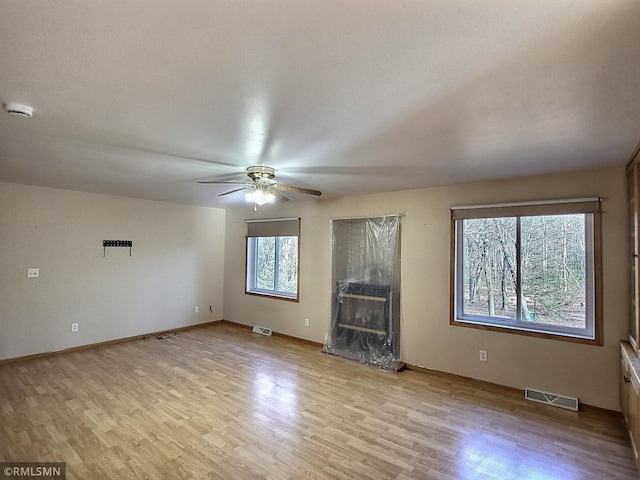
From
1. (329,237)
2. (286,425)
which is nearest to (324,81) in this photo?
(286,425)

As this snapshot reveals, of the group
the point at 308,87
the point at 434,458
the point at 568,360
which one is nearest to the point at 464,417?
the point at 434,458

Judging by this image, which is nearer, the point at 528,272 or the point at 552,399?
the point at 552,399

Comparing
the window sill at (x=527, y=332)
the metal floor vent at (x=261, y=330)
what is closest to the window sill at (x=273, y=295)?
the metal floor vent at (x=261, y=330)

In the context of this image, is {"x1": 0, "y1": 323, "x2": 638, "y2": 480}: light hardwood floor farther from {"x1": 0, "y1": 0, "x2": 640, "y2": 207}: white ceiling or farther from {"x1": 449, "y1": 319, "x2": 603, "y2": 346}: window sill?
{"x1": 0, "y1": 0, "x2": 640, "y2": 207}: white ceiling

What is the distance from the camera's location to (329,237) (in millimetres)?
4938

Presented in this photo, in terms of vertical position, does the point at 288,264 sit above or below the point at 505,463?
above

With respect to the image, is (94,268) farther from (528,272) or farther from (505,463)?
(528,272)

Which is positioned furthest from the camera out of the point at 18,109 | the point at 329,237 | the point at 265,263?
the point at 265,263

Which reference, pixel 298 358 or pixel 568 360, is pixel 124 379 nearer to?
pixel 298 358

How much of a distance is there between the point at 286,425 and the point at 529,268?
294 cm

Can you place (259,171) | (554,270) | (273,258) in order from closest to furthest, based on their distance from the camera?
(259,171) < (554,270) < (273,258)

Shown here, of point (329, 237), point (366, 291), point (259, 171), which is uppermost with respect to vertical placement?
point (259, 171)

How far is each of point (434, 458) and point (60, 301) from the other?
5019 millimetres

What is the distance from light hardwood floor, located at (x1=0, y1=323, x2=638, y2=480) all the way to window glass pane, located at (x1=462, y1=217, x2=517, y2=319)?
35.2 inches
